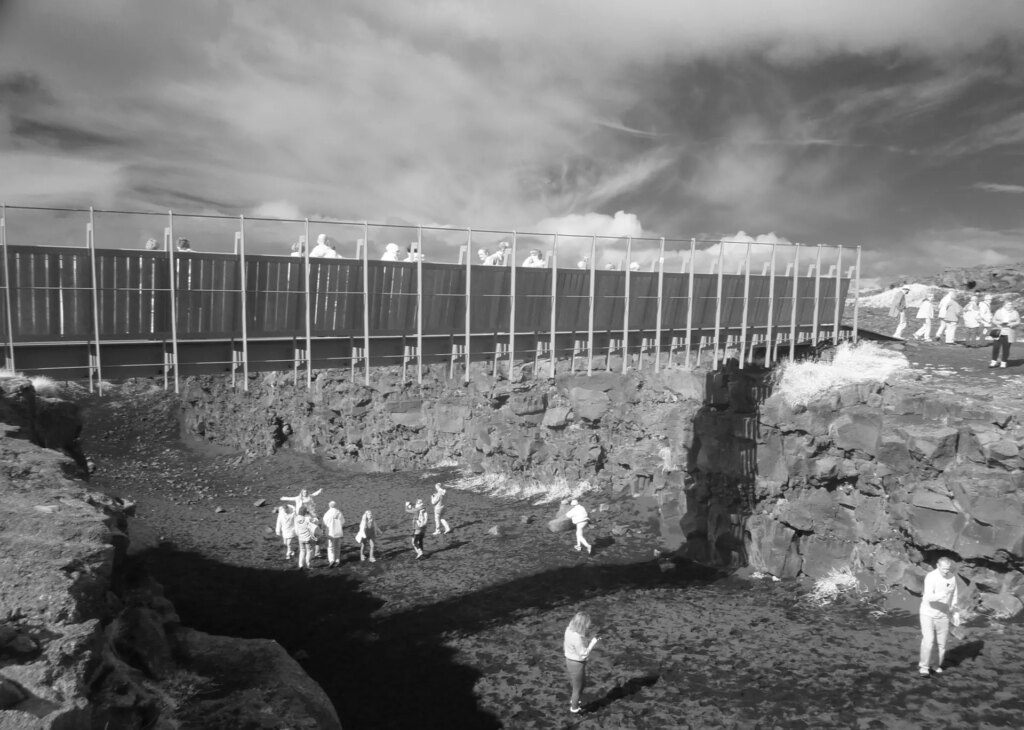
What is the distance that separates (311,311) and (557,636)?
8578 millimetres

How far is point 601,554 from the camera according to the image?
724 inches

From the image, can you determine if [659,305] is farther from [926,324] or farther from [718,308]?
[926,324]

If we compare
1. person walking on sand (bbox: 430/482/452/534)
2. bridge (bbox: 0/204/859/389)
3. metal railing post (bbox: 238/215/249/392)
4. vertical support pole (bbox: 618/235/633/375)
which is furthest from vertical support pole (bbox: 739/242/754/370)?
metal railing post (bbox: 238/215/249/392)

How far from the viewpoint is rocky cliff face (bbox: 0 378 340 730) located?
5.71m

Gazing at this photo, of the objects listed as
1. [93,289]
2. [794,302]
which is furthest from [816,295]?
[93,289]

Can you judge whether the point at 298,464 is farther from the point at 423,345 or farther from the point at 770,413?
the point at 770,413

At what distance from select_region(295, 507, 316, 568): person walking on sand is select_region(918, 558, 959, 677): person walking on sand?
1430 centimetres

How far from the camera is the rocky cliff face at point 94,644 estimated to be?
225 inches

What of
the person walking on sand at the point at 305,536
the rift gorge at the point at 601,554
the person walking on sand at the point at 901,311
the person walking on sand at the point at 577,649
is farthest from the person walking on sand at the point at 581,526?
the person walking on sand at the point at 901,311

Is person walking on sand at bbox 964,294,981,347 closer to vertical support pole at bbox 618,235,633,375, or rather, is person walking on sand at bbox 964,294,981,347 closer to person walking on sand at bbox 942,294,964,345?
person walking on sand at bbox 942,294,964,345

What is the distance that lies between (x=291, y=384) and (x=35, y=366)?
94.0 ft

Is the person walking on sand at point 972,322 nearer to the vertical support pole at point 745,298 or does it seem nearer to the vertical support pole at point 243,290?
the vertical support pole at point 745,298

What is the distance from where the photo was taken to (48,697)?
18.0ft

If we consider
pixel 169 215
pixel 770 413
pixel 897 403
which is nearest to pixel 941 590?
pixel 897 403
